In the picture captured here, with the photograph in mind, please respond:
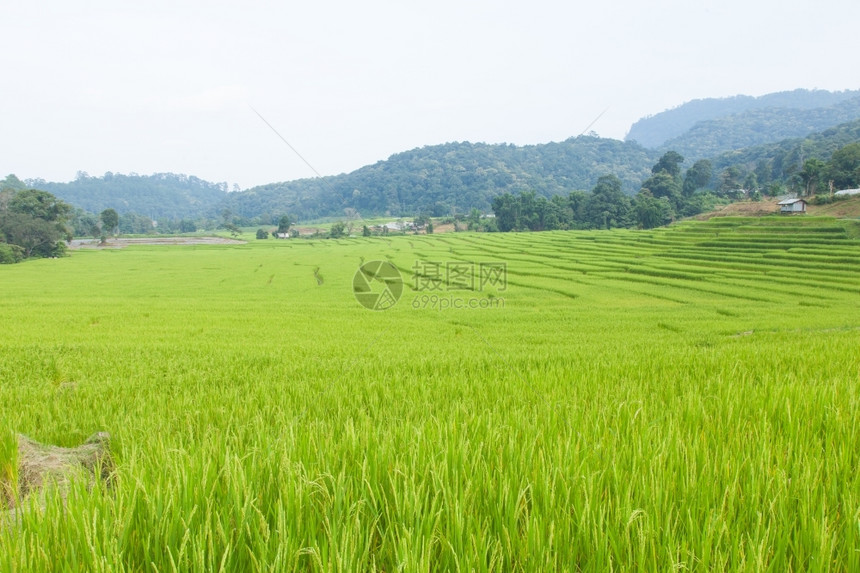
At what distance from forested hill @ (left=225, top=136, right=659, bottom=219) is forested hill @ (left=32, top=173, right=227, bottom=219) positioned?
40.7 metres

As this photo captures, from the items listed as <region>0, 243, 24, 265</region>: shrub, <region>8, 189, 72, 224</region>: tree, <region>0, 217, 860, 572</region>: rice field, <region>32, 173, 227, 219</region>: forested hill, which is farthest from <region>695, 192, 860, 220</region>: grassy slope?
<region>32, 173, 227, 219</region>: forested hill

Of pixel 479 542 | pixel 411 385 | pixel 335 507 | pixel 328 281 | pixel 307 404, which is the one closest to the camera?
pixel 479 542

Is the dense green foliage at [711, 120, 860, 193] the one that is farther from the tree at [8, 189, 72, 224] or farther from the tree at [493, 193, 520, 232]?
the tree at [8, 189, 72, 224]

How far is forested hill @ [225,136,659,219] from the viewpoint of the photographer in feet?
309

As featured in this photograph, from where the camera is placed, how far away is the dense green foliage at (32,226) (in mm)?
47156

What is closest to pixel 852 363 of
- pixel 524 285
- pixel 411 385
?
pixel 411 385

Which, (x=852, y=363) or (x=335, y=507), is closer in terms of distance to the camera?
(x=335, y=507)

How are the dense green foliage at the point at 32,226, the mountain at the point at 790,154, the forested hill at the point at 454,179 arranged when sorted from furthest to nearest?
the forested hill at the point at 454,179 → the mountain at the point at 790,154 → the dense green foliage at the point at 32,226

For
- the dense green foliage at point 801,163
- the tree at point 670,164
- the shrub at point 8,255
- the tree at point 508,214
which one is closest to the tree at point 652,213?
the dense green foliage at point 801,163

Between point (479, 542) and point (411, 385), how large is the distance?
324 centimetres

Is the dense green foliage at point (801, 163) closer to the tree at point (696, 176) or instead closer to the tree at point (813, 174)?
the tree at point (813, 174)

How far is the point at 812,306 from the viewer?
627 inches

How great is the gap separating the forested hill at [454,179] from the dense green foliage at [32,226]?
1387 inches

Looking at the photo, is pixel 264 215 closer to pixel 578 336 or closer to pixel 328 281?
pixel 328 281
